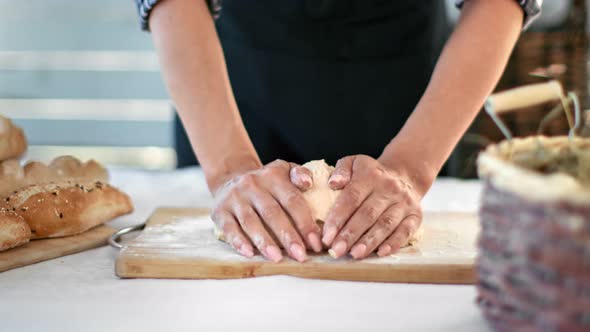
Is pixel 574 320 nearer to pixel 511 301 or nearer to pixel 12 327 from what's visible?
pixel 511 301

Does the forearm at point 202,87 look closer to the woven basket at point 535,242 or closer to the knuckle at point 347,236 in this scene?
the knuckle at point 347,236

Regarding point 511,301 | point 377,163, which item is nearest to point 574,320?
point 511,301

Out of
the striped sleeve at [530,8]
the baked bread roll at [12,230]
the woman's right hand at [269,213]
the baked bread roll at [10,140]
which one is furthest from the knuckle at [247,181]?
the striped sleeve at [530,8]

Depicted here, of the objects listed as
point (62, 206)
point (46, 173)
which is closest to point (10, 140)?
point (46, 173)

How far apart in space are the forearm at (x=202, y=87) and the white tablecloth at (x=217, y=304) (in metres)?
0.31

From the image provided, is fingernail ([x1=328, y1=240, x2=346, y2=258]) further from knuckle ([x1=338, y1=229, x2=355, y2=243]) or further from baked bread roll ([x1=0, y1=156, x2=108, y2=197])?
baked bread roll ([x1=0, y1=156, x2=108, y2=197])

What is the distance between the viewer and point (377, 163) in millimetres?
1061

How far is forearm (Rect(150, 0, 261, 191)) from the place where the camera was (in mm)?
1184

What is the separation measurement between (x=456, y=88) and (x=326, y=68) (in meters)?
0.54

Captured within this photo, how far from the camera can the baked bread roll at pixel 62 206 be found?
105 centimetres

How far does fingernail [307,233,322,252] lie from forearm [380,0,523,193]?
0.82 feet

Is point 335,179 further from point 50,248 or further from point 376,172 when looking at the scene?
point 50,248

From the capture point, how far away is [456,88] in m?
1.20

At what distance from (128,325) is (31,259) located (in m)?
0.33
